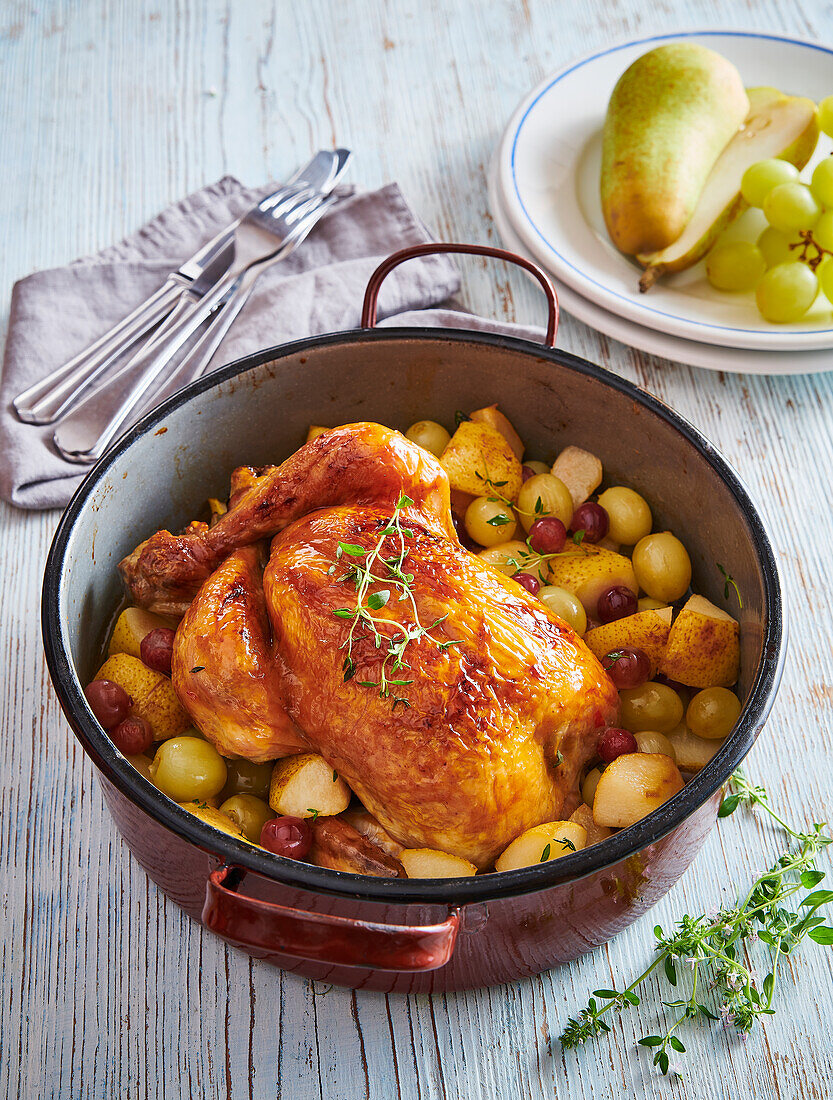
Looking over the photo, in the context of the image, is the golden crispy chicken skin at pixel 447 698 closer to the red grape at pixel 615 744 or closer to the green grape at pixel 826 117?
the red grape at pixel 615 744

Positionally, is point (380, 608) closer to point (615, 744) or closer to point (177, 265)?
point (615, 744)

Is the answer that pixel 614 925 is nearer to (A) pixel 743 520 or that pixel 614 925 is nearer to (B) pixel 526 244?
(A) pixel 743 520

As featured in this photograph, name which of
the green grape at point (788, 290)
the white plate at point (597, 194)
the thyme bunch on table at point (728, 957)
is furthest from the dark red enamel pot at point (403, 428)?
the green grape at point (788, 290)

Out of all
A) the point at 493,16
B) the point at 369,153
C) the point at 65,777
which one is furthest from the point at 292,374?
the point at 493,16

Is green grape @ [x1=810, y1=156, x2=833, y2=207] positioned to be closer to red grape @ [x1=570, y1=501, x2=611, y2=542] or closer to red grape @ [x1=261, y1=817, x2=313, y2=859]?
red grape @ [x1=570, y1=501, x2=611, y2=542]

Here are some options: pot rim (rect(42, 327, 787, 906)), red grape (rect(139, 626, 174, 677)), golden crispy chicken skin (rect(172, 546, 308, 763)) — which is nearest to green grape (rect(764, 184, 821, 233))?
pot rim (rect(42, 327, 787, 906))

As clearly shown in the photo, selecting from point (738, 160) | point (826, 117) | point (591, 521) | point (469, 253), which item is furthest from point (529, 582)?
point (826, 117)
